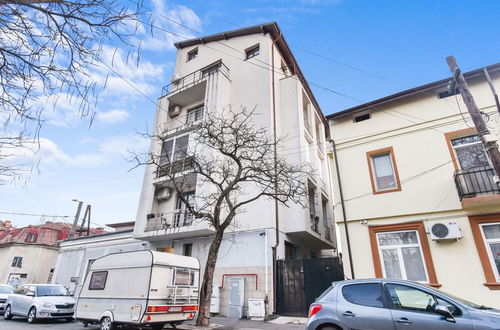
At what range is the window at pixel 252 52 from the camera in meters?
19.8

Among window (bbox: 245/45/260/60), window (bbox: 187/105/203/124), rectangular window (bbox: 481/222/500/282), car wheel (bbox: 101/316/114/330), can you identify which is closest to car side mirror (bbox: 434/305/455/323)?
rectangular window (bbox: 481/222/500/282)

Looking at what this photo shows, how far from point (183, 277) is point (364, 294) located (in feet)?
22.0

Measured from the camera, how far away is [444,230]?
885cm

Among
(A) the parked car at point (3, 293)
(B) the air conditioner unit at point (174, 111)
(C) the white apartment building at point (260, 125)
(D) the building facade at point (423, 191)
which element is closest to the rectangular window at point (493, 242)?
(D) the building facade at point (423, 191)

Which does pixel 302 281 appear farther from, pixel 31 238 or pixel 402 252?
pixel 31 238

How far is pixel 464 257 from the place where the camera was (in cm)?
850

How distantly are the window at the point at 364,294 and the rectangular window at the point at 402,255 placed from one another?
4.85m

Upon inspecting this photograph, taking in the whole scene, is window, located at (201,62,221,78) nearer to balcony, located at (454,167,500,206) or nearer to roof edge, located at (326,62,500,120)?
roof edge, located at (326,62,500,120)

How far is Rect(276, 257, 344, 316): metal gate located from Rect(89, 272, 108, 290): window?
23.8ft

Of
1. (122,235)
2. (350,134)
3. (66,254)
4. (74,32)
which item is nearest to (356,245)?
(350,134)

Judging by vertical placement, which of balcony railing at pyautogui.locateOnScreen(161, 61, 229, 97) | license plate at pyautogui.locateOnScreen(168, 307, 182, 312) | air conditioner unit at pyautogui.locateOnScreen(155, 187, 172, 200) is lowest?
license plate at pyautogui.locateOnScreen(168, 307, 182, 312)

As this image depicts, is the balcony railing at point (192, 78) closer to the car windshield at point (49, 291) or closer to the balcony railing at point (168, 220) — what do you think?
the balcony railing at point (168, 220)

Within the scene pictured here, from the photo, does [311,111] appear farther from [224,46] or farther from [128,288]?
[128,288]

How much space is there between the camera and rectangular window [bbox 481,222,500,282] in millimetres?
8119
